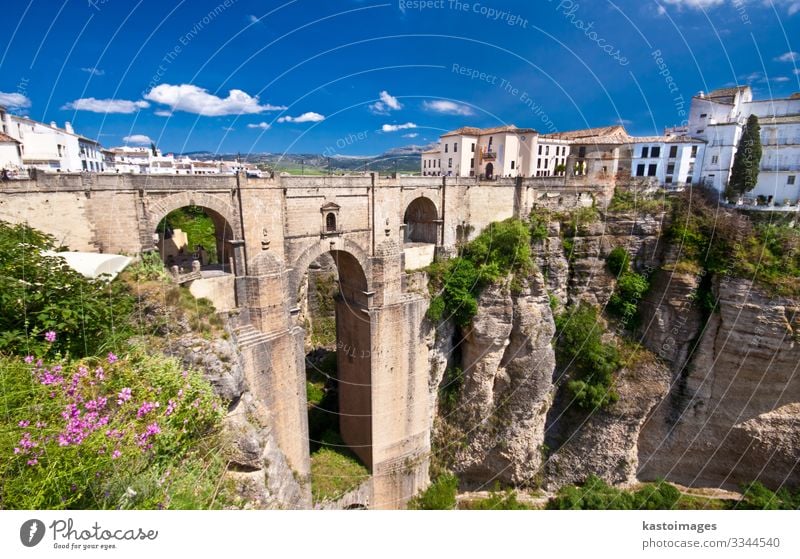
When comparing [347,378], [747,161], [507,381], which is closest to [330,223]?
[347,378]

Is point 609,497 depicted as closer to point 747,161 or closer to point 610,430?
point 610,430

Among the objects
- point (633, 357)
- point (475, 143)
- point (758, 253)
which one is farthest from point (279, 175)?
point (758, 253)

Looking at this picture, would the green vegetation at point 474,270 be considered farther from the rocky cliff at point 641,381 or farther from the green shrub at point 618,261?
the green shrub at point 618,261

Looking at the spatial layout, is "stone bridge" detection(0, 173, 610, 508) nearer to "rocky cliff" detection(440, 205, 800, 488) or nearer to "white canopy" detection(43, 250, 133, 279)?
"white canopy" detection(43, 250, 133, 279)

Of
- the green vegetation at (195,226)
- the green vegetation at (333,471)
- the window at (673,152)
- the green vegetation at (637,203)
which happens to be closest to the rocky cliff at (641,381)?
the green vegetation at (637,203)

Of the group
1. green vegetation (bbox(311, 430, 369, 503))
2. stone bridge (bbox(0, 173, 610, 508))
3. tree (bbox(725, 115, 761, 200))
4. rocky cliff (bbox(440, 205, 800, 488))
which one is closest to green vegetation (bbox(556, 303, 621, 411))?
rocky cliff (bbox(440, 205, 800, 488))
